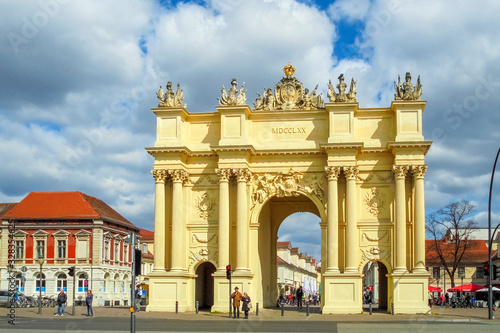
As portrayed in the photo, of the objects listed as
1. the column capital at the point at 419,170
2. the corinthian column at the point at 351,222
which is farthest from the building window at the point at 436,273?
the corinthian column at the point at 351,222

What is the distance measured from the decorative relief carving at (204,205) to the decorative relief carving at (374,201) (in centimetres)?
893

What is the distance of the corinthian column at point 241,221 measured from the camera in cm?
4022

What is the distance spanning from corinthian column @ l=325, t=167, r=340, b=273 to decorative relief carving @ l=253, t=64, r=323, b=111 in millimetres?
4436

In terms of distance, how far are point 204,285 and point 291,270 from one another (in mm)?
74200

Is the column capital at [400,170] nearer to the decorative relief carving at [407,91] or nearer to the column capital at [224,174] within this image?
the decorative relief carving at [407,91]

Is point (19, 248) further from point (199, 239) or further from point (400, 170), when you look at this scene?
point (400, 170)

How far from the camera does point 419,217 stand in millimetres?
39250

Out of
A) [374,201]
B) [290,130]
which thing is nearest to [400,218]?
[374,201]

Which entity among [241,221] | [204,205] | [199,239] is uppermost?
[204,205]

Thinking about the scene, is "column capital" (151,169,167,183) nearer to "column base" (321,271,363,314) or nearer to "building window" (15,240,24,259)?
"column base" (321,271,363,314)

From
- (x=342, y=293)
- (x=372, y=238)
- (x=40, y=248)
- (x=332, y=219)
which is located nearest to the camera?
(x=342, y=293)

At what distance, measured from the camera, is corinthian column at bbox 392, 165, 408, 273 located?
3916cm

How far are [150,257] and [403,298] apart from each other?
55105 millimetres

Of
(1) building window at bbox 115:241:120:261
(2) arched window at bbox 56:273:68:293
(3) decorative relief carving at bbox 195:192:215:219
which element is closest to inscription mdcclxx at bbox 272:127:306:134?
(3) decorative relief carving at bbox 195:192:215:219
